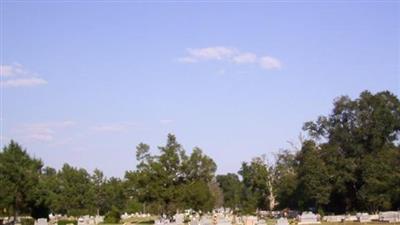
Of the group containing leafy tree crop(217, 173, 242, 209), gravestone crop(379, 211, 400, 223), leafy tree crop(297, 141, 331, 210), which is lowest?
gravestone crop(379, 211, 400, 223)

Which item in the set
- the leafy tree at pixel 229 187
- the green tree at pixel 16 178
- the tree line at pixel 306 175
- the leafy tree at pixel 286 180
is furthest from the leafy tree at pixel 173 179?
the leafy tree at pixel 229 187

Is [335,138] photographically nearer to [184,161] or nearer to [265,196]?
[184,161]

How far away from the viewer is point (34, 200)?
6031 cm

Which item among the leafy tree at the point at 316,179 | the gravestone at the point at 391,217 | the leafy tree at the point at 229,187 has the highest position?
the leafy tree at the point at 229,187

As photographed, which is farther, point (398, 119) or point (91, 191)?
point (91, 191)

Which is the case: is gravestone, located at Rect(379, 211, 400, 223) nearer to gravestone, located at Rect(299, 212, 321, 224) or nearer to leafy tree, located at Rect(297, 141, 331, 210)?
gravestone, located at Rect(299, 212, 321, 224)

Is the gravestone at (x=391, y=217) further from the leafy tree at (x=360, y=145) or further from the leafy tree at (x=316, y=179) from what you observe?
the leafy tree at (x=316, y=179)

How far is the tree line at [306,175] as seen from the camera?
192ft

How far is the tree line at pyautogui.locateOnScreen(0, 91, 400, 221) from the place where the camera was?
2298 inches

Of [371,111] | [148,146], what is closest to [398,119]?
[371,111]

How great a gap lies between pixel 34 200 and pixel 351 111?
→ 3675 centimetres

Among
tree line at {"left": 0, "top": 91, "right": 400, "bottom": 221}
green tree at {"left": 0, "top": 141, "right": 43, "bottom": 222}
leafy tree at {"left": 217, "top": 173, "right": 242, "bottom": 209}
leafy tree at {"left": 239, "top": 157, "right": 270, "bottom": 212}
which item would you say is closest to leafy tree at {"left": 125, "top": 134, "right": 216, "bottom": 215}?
tree line at {"left": 0, "top": 91, "right": 400, "bottom": 221}

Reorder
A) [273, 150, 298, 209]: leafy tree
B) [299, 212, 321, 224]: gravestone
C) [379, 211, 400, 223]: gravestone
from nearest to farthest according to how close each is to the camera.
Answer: [379, 211, 400, 223]: gravestone
[299, 212, 321, 224]: gravestone
[273, 150, 298, 209]: leafy tree

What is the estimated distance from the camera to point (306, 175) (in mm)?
64500
